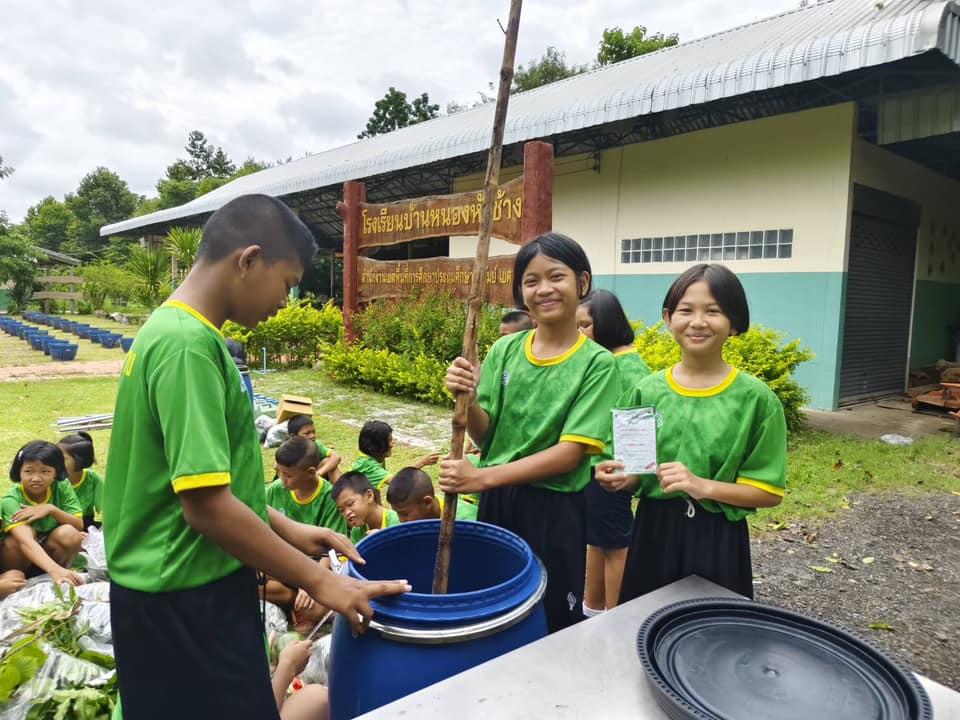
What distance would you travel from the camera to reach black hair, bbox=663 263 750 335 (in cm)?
174

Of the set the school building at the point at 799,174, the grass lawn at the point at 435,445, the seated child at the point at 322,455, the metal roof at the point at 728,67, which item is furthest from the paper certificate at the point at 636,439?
the school building at the point at 799,174

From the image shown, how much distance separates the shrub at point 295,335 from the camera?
11.3m

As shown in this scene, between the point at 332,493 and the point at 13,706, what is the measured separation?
4.53ft

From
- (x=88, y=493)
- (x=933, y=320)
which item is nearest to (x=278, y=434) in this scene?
(x=88, y=493)

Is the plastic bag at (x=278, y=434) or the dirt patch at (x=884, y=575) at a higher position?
the plastic bag at (x=278, y=434)

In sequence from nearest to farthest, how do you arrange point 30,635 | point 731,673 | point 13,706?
1. point 731,673
2. point 13,706
3. point 30,635

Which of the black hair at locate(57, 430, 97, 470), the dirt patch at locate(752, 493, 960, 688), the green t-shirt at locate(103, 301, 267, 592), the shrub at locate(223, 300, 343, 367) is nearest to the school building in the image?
the shrub at locate(223, 300, 343, 367)

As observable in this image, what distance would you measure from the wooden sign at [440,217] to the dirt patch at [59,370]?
597 centimetres

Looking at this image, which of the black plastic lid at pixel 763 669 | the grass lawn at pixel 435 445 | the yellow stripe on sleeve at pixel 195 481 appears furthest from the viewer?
the grass lawn at pixel 435 445

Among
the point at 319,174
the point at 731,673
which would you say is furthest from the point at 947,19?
the point at 319,174

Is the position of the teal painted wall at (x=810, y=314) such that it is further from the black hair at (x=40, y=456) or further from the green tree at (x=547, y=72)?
the green tree at (x=547, y=72)

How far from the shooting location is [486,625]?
4.33 feet

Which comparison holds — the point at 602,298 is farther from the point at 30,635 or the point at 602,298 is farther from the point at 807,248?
the point at 807,248

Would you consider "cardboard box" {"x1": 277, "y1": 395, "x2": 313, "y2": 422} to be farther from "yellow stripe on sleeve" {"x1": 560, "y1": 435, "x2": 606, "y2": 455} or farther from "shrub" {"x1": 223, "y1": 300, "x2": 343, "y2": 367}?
"shrub" {"x1": 223, "y1": 300, "x2": 343, "y2": 367}
